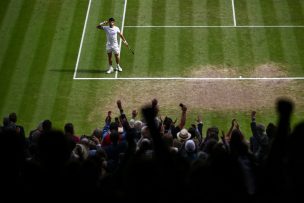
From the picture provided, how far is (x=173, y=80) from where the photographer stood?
2223 cm

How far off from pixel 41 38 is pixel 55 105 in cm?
468

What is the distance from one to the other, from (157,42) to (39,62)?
4.52 meters

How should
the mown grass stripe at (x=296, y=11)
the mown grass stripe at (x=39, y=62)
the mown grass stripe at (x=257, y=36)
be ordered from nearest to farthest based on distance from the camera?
1. the mown grass stripe at (x=39, y=62)
2. the mown grass stripe at (x=257, y=36)
3. the mown grass stripe at (x=296, y=11)

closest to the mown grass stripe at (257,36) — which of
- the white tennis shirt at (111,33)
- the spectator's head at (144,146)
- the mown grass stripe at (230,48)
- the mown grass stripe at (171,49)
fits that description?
the mown grass stripe at (230,48)

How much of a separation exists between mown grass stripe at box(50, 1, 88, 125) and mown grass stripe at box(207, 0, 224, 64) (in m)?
5.06

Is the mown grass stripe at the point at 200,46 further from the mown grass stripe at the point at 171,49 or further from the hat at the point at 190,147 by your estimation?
the hat at the point at 190,147

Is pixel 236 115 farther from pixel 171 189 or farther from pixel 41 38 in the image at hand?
pixel 171 189

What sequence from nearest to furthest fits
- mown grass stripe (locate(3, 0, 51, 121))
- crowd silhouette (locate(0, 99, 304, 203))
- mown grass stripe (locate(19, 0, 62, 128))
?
crowd silhouette (locate(0, 99, 304, 203)), mown grass stripe (locate(19, 0, 62, 128)), mown grass stripe (locate(3, 0, 51, 121))

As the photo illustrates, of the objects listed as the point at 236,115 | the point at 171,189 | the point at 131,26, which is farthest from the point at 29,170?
the point at 131,26

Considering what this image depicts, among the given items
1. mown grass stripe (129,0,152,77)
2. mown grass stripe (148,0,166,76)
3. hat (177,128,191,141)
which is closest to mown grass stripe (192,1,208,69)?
mown grass stripe (148,0,166,76)

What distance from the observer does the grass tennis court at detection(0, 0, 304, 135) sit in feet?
68.7

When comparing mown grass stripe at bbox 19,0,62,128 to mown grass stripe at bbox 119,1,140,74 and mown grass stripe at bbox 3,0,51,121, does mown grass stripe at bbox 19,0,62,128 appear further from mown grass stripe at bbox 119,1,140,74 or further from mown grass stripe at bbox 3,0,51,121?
mown grass stripe at bbox 119,1,140,74

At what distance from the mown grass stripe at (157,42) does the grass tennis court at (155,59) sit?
0.04 meters

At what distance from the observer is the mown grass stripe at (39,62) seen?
21.1m
